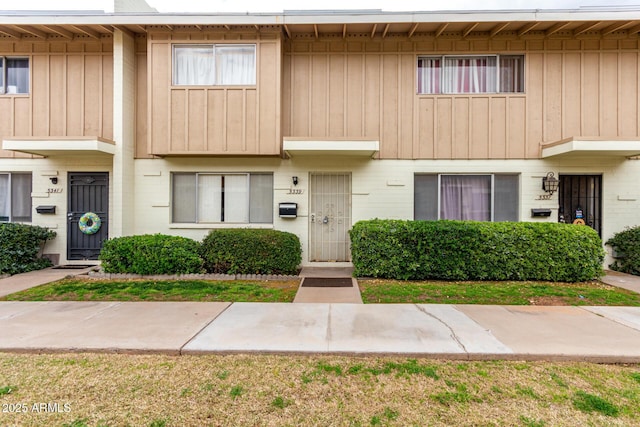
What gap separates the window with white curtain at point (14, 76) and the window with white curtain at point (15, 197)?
220cm

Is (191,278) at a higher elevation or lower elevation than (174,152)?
lower

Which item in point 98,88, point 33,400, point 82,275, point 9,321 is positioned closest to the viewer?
point 33,400

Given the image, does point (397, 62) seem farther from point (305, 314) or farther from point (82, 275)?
point (82, 275)

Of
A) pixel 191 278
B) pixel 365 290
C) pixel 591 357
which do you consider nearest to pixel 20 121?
pixel 191 278

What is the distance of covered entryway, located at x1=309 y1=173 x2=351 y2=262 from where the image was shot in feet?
26.3

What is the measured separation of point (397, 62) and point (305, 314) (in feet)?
21.5

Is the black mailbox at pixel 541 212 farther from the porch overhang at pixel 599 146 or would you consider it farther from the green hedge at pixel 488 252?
the porch overhang at pixel 599 146

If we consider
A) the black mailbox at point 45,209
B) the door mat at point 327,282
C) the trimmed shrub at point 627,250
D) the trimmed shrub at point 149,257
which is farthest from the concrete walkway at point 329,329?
the black mailbox at point 45,209

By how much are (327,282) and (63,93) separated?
8.32 metres

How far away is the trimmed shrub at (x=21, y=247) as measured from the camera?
22.5 feet

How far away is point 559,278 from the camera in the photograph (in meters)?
6.37

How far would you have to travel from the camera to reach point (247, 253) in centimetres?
670

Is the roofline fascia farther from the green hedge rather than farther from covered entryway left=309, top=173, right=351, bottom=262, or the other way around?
the green hedge

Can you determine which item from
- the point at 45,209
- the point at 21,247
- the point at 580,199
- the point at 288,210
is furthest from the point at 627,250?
the point at 45,209
